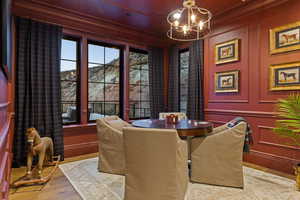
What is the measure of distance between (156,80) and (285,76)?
271 cm

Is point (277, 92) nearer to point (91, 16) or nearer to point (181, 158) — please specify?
point (181, 158)

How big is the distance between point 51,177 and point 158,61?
3399 mm

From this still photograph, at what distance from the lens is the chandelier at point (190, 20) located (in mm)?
2371

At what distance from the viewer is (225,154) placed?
227 centimetres

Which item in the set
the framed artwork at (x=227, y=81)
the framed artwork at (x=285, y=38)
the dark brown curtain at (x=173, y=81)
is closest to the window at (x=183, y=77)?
the dark brown curtain at (x=173, y=81)

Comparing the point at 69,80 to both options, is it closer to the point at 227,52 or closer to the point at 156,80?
the point at 156,80

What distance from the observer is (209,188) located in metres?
2.26

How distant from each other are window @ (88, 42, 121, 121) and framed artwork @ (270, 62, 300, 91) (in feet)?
10.1

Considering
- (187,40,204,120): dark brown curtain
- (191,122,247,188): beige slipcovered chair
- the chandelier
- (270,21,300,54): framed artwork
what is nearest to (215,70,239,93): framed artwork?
(187,40,204,120): dark brown curtain

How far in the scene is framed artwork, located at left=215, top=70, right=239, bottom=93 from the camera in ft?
11.2

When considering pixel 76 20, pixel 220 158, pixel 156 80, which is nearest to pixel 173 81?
pixel 156 80

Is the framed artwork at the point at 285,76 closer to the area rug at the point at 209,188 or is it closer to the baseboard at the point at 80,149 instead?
the area rug at the point at 209,188

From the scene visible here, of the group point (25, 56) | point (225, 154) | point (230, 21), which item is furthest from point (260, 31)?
point (25, 56)

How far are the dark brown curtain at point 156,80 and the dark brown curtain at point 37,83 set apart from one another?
2127 mm
